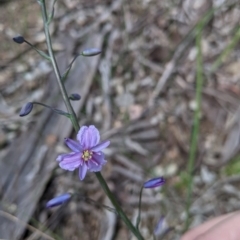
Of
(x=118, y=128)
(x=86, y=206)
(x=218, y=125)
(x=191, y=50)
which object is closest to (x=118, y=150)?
(x=118, y=128)

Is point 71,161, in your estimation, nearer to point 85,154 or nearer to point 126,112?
point 85,154

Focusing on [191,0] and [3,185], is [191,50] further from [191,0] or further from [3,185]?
[3,185]

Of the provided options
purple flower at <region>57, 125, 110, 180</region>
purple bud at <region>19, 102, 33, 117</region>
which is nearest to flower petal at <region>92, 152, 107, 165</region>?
purple flower at <region>57, 125, 110, 180</region>

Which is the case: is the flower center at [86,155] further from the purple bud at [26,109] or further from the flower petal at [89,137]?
the purple bud at [26,109]

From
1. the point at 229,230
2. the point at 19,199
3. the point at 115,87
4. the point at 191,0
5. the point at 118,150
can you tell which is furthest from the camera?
the point at 191,0

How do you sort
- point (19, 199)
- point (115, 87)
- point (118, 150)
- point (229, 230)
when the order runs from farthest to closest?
Answer: point (115, 87) → point (118, 150) → point (19, 199) → point (229, 230)

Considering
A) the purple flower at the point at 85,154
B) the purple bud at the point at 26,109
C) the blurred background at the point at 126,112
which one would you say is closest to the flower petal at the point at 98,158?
the purple flower at the point at 85,154


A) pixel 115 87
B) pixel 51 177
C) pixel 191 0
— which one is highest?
pixel 191 0

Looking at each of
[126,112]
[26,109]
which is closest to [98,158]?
[26,109]
